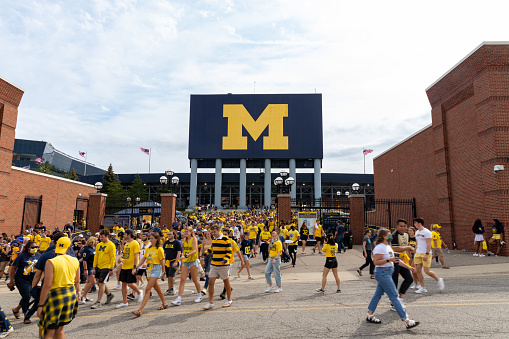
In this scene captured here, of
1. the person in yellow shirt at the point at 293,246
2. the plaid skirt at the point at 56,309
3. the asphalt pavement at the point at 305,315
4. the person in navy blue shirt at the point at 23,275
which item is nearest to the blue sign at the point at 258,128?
the person in yellow shirt at the point at 293,246

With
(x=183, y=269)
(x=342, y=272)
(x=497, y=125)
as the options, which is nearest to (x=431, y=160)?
(x=497, y=125)

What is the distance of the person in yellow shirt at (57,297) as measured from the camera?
464 cm

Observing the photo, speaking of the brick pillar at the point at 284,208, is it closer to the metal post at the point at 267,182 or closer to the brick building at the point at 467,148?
the brick building at the point at 467,148

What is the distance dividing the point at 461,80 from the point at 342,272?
44.7 ft

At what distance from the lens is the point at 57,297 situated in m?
4.72

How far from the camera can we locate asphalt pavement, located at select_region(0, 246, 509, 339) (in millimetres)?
5930

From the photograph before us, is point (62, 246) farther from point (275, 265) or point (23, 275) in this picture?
point (275, 265)

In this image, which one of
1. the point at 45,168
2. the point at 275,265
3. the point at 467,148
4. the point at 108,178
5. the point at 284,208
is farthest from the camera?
the point at 108,178

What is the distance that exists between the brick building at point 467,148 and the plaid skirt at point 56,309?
1801 centimetres

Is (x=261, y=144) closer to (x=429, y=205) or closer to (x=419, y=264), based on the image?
(x=429, y=205)

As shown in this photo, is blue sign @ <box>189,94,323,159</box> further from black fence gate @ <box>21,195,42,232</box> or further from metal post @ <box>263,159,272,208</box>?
black fence gate @ <box>21,195,42,232</box>

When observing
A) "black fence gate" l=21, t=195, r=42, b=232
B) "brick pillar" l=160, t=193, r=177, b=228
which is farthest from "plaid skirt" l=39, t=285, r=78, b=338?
"black fence gate" l=21, t=195, r=42, b=232

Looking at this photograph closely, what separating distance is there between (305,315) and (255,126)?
150ft

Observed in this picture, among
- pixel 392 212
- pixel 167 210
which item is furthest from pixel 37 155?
pixel 392 212
